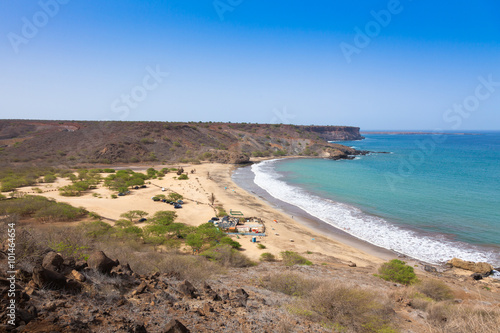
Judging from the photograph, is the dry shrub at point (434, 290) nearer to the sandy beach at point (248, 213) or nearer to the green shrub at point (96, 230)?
the sandy beach at point (248, 213)

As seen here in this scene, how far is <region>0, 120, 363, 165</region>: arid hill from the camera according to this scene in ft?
220

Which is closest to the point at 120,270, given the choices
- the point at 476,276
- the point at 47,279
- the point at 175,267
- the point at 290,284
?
the point at 47,279

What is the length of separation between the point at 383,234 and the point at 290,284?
1781 cm

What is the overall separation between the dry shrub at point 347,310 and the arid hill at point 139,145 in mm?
68227

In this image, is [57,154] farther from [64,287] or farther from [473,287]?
[473,287]

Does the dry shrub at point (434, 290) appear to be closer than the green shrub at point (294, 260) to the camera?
Yes

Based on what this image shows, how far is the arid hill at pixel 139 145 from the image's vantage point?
6719cm

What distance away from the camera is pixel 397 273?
14664 millimetres

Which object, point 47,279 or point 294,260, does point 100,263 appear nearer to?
point 47,279

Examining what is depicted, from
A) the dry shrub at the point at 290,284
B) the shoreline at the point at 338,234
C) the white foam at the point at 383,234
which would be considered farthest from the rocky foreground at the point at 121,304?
the white foam at the point at 383,234

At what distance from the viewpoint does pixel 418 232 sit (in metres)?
24.2

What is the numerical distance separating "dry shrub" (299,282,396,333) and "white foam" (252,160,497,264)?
1478 cm

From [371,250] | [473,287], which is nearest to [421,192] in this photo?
[371,250]

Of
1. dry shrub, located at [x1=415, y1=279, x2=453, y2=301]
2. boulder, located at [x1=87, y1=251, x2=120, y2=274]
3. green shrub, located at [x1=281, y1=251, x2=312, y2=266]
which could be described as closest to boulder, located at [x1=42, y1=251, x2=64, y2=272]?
boulder, located at [x1=87, y1=251, x2=120, y2=274]
